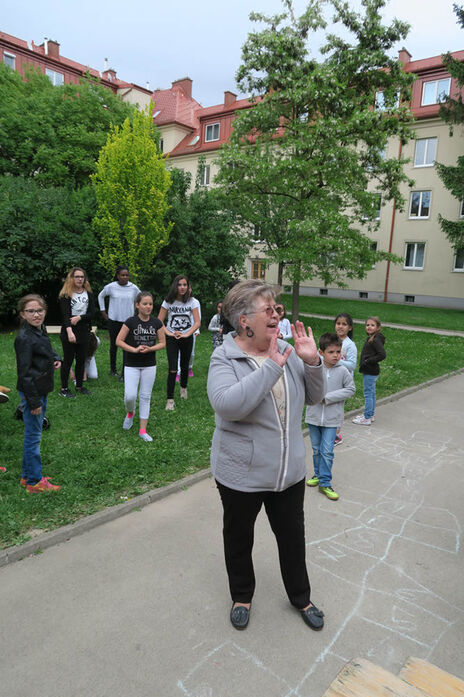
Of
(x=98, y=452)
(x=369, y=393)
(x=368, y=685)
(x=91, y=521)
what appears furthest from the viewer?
(x=369, y=393)

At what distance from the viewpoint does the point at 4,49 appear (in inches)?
1228

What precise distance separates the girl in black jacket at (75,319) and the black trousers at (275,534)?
17.2 feet

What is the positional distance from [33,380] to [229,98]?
37.4 m

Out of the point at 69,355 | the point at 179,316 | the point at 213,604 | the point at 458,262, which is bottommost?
the point at 213,604

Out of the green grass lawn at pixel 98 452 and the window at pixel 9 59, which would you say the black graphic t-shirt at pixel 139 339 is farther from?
the window at pixel 9 59

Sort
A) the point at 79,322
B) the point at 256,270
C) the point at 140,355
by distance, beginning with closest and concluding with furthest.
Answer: the point at 140,355 < the point at 79,322 < the point at 256,270

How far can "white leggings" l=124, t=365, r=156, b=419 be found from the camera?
583 cm

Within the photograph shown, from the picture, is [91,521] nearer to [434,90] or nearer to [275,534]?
[275,534]

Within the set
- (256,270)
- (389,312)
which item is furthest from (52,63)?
(389,312)

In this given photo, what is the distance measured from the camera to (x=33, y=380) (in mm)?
4203

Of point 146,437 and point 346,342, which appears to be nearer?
point 346,342

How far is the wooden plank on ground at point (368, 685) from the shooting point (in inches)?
79.0

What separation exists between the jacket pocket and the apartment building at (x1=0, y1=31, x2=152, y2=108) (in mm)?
32792

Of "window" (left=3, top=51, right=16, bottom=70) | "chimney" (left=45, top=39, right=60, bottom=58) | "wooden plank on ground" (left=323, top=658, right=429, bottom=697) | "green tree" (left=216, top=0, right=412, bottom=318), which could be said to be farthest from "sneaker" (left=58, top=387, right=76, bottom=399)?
"chimney" (left=45, top=39, right=60, bottom=58)
